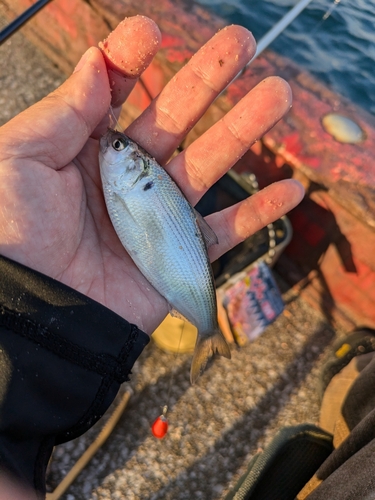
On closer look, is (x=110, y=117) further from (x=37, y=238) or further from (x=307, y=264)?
(x=307, y=264)

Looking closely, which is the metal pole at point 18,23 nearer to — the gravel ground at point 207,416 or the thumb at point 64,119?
the thumb at point 64,119

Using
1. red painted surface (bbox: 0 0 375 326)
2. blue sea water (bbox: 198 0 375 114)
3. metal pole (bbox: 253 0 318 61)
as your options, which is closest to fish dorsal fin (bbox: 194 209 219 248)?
red painted surface (bbox: 0 0 375 326)

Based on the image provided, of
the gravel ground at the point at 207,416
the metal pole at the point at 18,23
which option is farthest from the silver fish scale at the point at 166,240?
the metal pole at the point at 18,23

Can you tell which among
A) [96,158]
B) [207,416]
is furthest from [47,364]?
[207,416]

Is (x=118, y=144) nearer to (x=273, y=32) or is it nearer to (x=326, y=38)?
(x=273, y=32)

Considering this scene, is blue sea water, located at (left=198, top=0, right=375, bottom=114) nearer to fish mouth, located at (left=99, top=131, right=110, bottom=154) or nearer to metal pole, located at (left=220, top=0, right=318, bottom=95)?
metal pole, located at (left=220, top=0, right=318, bottom=95)

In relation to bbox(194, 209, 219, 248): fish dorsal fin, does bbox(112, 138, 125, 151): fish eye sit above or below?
above
